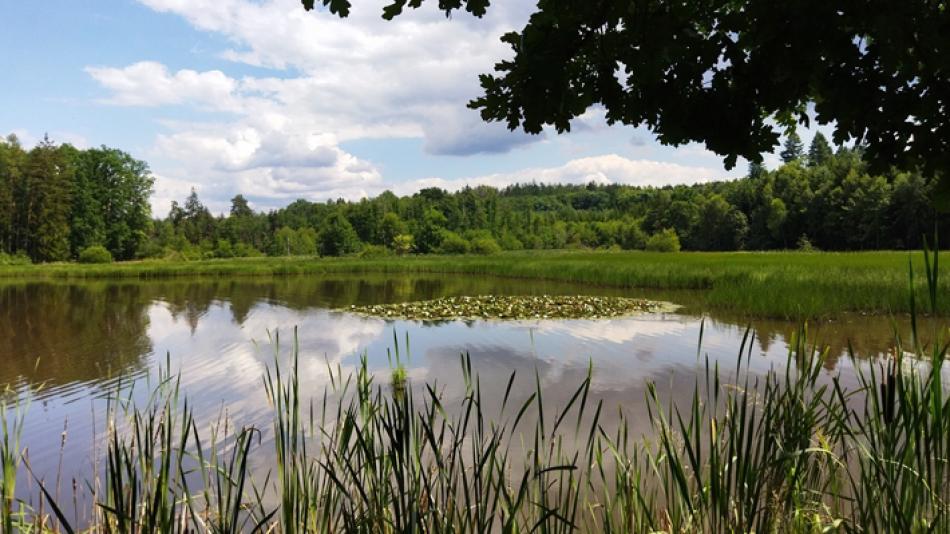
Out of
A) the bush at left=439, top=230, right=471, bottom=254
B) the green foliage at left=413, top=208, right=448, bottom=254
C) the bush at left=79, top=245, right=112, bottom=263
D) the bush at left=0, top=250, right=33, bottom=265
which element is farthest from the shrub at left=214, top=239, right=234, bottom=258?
the bush at left=439, top=230, right=471, bottom=254

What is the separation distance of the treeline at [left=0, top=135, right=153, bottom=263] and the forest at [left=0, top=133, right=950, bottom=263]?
0.12 m

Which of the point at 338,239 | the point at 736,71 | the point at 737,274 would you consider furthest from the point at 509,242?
the point at 736,71

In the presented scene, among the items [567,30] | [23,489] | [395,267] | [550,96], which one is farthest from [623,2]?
[395,267]

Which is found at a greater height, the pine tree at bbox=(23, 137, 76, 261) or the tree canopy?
the pine tree at bbox=(23, 137, 76, 261)

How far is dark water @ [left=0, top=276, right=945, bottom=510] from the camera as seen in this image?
7055 mm

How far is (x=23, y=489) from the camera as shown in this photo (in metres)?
4.84

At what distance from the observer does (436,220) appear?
88.8m

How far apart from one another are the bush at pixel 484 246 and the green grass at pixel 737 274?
109 ft

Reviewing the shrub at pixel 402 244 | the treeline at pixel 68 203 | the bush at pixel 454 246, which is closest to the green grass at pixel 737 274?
the treeline at pixel 68 203

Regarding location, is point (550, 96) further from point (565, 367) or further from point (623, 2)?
point (565, 367)

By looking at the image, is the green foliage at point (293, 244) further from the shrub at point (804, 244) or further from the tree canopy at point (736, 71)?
the tree canopy at point (736, 71)

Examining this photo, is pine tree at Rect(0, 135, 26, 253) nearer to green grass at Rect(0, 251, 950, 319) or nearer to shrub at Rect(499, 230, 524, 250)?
green grass at Rect(0, 251, 950, 319)

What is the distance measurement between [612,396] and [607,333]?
5357 millimetres

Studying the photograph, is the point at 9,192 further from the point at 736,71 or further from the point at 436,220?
the point at 736,71
